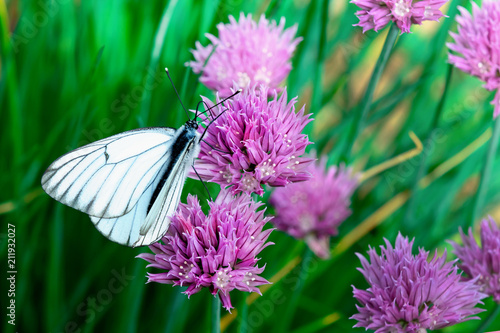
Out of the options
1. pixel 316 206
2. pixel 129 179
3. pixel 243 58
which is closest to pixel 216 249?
pixel 129 179

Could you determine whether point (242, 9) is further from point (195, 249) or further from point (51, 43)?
point (195, 249)

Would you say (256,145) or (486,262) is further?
(486,262)

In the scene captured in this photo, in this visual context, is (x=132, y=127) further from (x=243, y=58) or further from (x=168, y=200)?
(x=168, y=200)

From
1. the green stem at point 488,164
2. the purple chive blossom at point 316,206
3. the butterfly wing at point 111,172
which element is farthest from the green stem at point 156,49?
the green stem at point 488,164

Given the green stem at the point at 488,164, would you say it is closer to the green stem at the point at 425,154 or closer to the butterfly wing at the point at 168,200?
the green stem at the point at 425,154

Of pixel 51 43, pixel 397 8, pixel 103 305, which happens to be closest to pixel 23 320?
pixel 103 305

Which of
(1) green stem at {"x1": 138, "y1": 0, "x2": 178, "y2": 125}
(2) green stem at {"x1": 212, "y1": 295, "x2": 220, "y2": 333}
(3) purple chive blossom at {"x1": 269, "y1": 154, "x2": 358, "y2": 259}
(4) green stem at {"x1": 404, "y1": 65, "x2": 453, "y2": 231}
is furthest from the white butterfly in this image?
(4) green stem at {"x1": 404, "y1": 65, "x2": 453, "y2": 231}

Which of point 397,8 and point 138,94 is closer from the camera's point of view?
point 397,8
